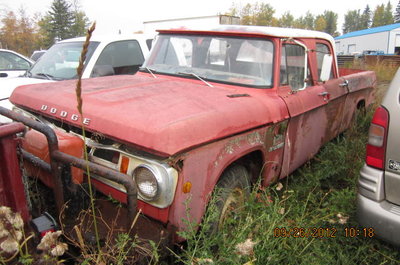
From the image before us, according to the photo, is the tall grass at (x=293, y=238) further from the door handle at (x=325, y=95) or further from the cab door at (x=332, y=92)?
the door handle at (x=325, y=95)

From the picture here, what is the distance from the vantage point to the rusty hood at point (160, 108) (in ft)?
7.05

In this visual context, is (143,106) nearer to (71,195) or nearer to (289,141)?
(71,195)

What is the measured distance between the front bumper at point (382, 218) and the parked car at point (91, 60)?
151 inches

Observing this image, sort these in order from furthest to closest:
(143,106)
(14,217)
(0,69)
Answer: (0,69) < (143,106) < (14,217)

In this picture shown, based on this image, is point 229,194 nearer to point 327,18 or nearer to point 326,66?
point 326,66

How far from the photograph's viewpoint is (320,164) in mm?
4305

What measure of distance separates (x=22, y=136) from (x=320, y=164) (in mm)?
3434

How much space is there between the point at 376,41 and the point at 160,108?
57557 mm

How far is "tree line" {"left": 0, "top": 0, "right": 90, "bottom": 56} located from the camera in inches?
1449

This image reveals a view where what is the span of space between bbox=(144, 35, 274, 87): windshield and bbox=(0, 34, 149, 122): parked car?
1484 mm

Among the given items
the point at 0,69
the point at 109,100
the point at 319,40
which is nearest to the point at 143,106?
the point at 109,100

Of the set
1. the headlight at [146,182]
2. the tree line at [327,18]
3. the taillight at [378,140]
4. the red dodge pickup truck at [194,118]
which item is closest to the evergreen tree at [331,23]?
the tree line at [327,18]

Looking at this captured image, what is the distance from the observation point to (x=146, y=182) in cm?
217

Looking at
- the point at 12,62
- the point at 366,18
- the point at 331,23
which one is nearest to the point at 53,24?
the point at 12,62
